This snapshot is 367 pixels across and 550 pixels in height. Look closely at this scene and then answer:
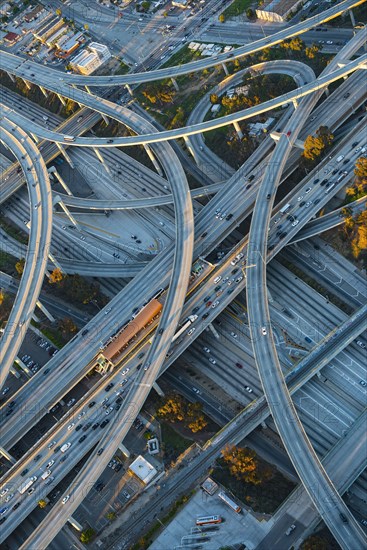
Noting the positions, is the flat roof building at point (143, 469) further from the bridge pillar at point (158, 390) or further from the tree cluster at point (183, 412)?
the bridge pillar at point (158, 390)

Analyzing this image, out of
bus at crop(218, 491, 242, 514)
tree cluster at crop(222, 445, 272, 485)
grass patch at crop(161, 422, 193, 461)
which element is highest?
tree cluster at crop(222, 445, 272, 485)

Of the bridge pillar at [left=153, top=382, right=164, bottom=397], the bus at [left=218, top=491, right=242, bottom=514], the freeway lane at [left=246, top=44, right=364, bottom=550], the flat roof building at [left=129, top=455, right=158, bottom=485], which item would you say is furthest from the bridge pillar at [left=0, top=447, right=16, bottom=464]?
the freeway lane at [left=246, top=44, right=364, bottom=550]

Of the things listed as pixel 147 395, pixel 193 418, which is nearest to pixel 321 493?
pixel 193 418

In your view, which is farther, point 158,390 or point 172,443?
point 158,390

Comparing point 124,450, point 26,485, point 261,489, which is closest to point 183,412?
point 124,450

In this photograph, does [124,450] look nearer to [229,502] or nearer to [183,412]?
[183,412]

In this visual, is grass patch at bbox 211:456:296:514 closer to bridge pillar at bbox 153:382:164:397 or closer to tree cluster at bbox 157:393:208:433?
tree cluster at bbox 157:393:208:433

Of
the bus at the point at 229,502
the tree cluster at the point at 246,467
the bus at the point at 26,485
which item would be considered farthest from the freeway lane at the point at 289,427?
the bus at the point at 26,485
